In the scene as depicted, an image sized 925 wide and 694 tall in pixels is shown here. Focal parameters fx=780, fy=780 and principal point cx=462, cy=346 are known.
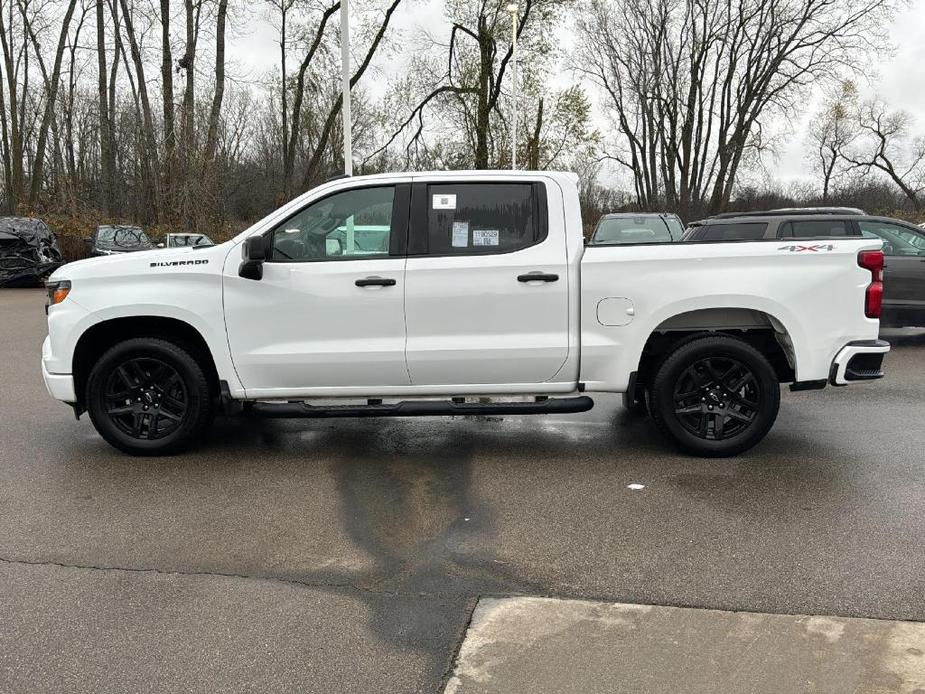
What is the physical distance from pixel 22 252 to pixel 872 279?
2075cm

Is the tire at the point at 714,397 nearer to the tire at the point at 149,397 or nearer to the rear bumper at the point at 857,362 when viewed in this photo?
the rear bumper at the point at 857,362

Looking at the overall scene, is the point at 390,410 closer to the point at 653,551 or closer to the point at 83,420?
the point at 653,551

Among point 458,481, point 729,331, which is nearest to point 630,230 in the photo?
point 729,331

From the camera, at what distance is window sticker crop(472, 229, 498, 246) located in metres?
5.46

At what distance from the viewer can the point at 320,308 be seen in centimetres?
537

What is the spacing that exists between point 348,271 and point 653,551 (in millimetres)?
2729

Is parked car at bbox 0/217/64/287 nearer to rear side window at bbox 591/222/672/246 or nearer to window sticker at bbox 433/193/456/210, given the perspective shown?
rear side window at bbox 591/222/672/246

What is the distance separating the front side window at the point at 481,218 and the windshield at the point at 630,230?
34.9 feet

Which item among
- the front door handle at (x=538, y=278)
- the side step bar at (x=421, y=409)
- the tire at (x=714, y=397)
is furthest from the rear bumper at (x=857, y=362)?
the front door handle at (x=538, y=278)

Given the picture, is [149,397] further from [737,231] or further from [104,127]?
[104,127]

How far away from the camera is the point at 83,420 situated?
22.9ft

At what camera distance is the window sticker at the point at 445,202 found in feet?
18.1

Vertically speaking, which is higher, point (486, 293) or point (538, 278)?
point (538, 278)

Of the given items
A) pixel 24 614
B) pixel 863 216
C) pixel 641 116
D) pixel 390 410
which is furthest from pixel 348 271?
pixel 641 116
